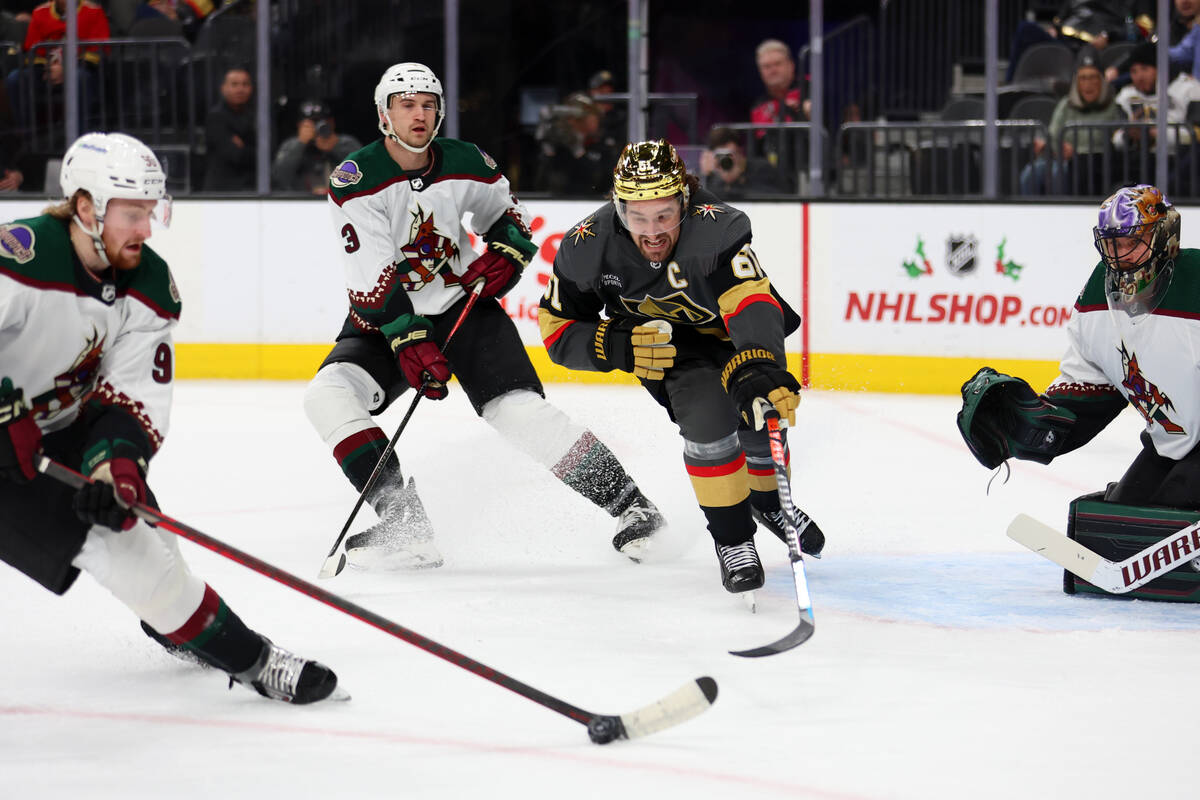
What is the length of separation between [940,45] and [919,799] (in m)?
5.97

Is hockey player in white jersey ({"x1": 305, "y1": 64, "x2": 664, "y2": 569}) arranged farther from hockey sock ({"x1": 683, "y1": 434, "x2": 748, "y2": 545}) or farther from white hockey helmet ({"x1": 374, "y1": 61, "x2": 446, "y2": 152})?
hockey sock ({"x1": 683, "y1": 434, "x2": 748, "y2": 545})

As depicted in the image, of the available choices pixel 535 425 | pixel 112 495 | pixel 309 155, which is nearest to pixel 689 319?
pixel 535 425

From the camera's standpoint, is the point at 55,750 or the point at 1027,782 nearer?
the point at 1027,782

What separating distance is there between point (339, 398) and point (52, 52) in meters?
4.68

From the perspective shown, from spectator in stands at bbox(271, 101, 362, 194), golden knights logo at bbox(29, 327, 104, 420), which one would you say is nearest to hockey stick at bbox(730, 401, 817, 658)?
golden knights logo at bbox(29, 327, 104, 420)

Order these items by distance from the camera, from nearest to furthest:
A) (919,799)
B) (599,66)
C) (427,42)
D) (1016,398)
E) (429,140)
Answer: (919,799) < (1016,398) < (429,140) < (427,42) < (599,66)

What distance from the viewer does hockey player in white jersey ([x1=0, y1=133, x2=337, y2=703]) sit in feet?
7.45

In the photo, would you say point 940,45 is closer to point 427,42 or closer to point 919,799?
point 427,42

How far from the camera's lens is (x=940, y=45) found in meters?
7.39

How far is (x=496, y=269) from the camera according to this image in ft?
11.9

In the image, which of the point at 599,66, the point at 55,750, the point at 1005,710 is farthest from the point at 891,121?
the point at 55,750

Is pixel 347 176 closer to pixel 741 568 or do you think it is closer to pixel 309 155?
pixel 741 568

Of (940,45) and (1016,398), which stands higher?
(940,45)

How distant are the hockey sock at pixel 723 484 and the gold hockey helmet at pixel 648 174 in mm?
535
